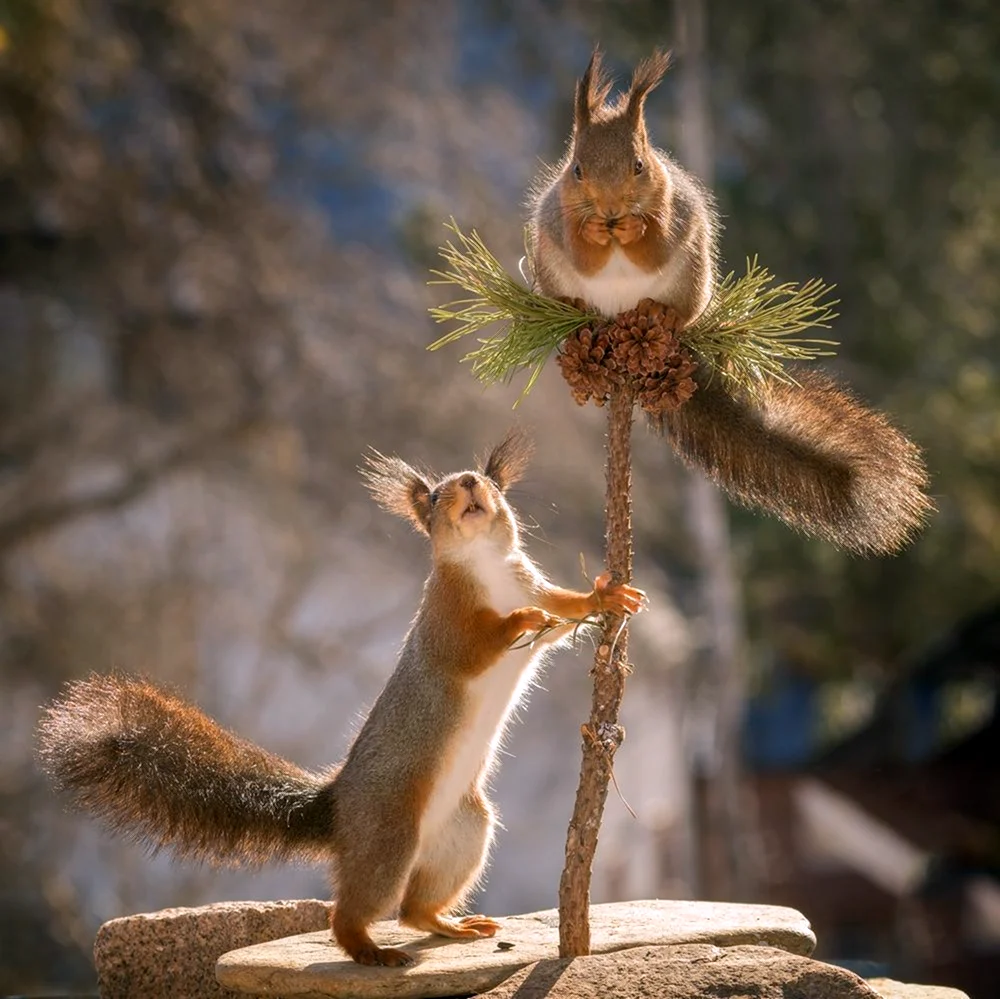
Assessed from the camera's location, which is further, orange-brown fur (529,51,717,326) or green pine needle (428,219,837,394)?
green pine needle (428,219,837,394)

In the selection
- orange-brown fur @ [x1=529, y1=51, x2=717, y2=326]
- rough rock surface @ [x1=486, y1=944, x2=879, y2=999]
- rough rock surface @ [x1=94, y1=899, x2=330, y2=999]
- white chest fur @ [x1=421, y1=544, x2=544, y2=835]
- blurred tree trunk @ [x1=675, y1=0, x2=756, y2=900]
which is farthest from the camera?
blurred tree trunk @ [x1=675, y1=0, x2=756, y2=900]

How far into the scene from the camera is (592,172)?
3553mm

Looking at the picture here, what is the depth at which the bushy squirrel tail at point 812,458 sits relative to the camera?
3662 mm

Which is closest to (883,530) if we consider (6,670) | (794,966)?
(794,966)

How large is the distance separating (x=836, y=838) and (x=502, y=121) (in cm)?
705

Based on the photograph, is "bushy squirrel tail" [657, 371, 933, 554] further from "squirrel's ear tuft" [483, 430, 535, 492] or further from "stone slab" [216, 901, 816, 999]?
"stone slab" [216, 901, 816, 999]

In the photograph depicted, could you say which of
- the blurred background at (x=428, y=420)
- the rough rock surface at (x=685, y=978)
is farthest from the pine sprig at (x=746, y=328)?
the blurred background at (x=428, y=420)

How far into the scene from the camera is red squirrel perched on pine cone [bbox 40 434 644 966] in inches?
147

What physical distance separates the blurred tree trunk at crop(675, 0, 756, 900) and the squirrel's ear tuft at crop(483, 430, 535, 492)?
23.9 ft

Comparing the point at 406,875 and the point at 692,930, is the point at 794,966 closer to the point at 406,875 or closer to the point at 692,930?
the point at 692,930

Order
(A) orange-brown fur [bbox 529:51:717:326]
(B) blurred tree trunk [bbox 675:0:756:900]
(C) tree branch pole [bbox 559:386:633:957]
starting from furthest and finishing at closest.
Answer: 1. (B) blurred tree trunk [bbox 675:0:756:900]
2. (C) tree branch pole [bbox 559:386:633:957]
3. (A) orange-brown fur [bbox 529:51:717:326]

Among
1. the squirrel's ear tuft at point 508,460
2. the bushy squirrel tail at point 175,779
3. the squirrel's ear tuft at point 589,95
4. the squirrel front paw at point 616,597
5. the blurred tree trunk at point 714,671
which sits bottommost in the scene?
the bushy squirrel tail at point 175,779

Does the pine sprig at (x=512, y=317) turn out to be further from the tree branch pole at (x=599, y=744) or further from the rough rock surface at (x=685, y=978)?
the rough rock surface at (x=685, y=978)

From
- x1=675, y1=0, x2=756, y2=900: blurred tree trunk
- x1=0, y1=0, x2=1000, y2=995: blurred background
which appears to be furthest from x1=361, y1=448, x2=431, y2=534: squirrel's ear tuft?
x1=675, y1=0, x2=756, y2=900: blurred tree trunk
